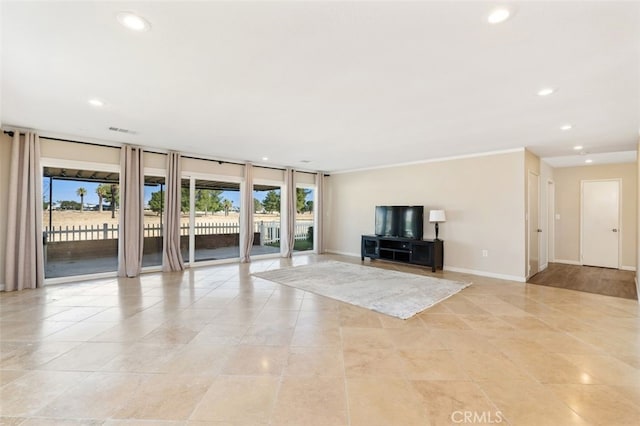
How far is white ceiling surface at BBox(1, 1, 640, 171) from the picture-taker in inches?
72.0

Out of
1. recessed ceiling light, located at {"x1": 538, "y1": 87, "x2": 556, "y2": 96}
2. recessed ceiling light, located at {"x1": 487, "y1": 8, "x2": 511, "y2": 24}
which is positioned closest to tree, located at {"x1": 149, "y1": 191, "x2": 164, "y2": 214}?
recessed ceiling light, located at {"x1": 487, "y1": 8, "x2": 511, "y2": 24}

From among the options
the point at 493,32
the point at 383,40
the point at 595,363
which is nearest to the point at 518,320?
the point at 595,363

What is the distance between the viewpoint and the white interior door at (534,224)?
18.8 feet

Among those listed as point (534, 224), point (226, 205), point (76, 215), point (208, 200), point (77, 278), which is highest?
point (208, 200)

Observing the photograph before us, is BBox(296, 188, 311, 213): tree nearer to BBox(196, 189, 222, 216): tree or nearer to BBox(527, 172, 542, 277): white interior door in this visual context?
BBox(196, 189, 222, 216): tree

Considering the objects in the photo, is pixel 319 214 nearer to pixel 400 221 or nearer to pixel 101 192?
pixel 400 221

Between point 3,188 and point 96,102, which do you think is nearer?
point 96,102

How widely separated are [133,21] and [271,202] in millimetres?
6312

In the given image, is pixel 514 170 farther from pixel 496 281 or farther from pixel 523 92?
pixel 523 92

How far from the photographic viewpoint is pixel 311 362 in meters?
2.45

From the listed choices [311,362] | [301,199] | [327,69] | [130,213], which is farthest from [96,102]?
[301,199]

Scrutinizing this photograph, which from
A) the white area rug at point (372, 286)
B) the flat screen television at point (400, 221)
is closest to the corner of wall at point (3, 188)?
the white area rug at point (372, 286)

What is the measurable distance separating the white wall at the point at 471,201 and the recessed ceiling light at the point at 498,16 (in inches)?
171

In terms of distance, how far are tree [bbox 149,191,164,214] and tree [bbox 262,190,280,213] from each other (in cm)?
252
